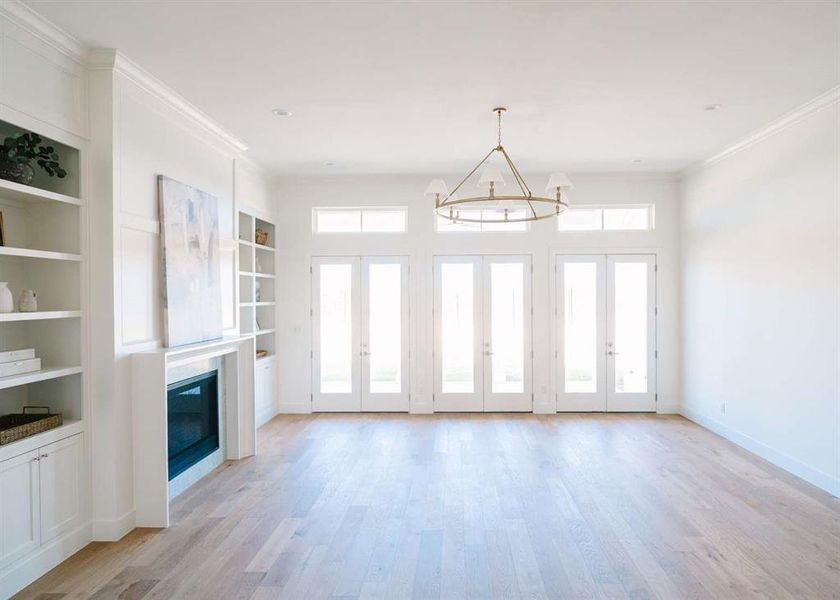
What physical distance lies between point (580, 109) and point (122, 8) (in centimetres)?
348

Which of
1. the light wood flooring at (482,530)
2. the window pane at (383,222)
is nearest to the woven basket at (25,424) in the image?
the light wood flooring at (482,530)

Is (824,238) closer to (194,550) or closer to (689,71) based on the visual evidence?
(689,71)

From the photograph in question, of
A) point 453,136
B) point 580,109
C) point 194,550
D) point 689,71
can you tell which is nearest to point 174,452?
point 194,550

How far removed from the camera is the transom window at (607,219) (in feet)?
23.7

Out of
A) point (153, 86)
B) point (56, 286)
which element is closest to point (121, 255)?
point (56, 286)

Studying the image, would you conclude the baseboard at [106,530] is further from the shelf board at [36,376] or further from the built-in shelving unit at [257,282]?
the built-in shelving unit at [257,282]

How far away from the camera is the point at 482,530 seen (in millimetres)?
3602

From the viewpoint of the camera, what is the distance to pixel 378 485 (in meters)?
4.48

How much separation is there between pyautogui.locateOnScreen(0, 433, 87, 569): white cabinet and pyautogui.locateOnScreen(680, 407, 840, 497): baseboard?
5.56 m

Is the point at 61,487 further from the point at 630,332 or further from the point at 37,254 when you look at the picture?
the point at 630,332

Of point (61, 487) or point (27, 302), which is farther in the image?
point (61, 487)

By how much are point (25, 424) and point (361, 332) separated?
446 cm

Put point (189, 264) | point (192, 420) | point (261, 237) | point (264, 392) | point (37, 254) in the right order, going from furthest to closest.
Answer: point (264, 392) → point (261, 237) → point (192, 420) → point (189, 264) → point (37, 254)

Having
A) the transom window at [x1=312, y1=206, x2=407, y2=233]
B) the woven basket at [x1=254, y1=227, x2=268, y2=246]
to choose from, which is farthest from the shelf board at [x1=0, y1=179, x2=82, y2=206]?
the transom window at [x1=312, y1=206, x2=407, y2=233]
